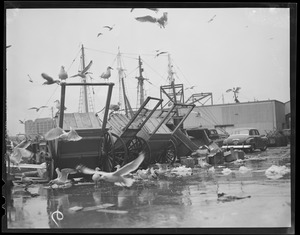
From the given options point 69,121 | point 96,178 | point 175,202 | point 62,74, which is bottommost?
point 175,202

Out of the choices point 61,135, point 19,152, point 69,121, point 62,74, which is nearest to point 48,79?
point 62,74

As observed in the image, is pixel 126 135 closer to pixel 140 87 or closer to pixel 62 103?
pixel 140 87

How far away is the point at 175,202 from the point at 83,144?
4.90 ft

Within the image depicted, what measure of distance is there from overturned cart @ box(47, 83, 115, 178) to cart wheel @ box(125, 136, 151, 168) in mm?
244

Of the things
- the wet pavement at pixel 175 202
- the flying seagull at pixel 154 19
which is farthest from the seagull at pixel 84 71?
Answer: the wet pavement at pixel 175 202

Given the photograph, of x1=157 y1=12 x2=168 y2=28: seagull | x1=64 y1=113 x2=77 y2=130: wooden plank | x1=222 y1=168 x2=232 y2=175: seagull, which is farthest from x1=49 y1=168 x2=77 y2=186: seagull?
x1=157 y1=12 x2=168 y2=28: seagull

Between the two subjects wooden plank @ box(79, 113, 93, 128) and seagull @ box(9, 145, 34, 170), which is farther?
wooden plank @ box(79, 113, 93, 128)

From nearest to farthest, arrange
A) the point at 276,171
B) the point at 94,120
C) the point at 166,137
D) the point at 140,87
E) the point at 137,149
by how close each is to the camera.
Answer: the point at 276,171, the point at 140,87, the point at 94,120, the point at 137,149, the point at 166,137

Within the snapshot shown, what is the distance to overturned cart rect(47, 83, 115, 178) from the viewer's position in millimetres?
5523

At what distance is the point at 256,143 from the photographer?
213 inches

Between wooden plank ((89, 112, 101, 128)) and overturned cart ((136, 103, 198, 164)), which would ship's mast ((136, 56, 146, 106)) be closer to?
overturned cart ((136, 103, 198, 164))

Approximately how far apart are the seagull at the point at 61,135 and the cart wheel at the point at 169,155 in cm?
112

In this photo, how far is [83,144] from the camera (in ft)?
19.2

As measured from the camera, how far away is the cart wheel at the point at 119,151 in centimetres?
562
